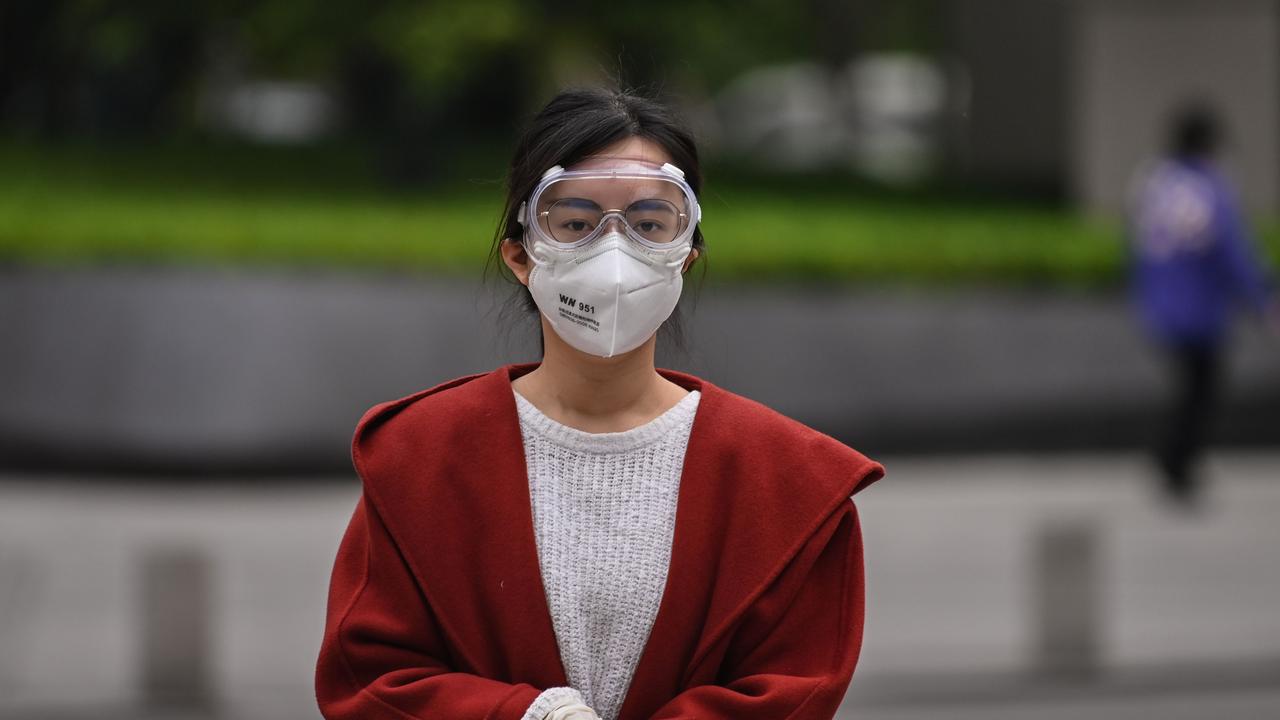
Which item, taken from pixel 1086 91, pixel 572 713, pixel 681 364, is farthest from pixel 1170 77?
pixel 572 713

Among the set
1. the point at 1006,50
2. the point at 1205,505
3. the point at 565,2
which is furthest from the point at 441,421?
the point at 1006,50

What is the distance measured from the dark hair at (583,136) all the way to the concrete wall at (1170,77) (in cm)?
1156

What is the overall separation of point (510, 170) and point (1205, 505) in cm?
868

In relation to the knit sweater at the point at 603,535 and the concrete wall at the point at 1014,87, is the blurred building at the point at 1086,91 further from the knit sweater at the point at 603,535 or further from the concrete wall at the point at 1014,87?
the knit sweater at the point at 603,535

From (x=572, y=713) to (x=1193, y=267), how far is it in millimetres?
8178

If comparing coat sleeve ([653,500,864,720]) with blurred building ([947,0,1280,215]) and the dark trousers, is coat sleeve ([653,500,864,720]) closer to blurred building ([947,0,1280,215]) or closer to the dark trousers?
Result: the dark trousers

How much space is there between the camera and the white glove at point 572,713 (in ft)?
8.10

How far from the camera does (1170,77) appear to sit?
13727mm

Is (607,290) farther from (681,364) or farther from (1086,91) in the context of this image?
(1086,91)

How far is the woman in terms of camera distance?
2.56m

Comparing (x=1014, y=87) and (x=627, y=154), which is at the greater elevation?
(x=627, y=154)

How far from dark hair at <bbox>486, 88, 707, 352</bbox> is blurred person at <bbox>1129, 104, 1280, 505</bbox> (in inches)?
297

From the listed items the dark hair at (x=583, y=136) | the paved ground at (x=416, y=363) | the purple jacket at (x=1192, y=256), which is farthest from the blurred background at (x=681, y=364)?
the dark hair at (x=583, y=136)

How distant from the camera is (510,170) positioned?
2.80 meters
